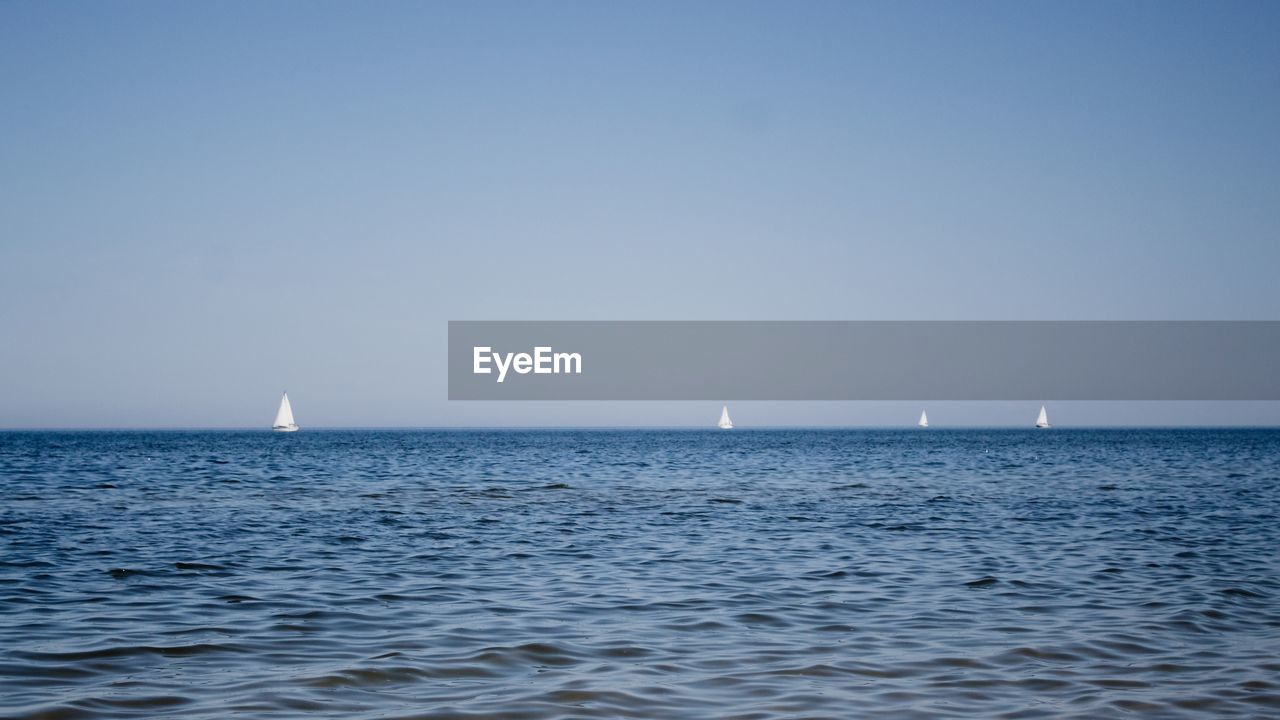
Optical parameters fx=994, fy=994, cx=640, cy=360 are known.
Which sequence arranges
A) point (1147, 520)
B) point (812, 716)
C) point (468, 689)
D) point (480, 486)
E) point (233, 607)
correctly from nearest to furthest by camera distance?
1. point (812, 716)
2. point (468, 689)
3. point (233, 607)
4. point (1147, 520)
5. point (480, 486)

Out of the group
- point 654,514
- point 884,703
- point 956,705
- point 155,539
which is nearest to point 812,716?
point 884,703

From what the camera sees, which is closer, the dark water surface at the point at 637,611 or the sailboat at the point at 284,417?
the dark water surface at the point at 637,611

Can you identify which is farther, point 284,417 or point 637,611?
point 284,417

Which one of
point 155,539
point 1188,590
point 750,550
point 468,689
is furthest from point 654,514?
point 468,689

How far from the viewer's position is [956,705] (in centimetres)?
778

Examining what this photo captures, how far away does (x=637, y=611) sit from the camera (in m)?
11.7

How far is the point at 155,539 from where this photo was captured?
18.0 metres

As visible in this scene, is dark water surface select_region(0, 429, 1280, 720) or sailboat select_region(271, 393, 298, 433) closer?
Result: dark water surface select_region(0, 429, 1280, 720)

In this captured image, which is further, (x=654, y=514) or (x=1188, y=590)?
(x=654, y=514)

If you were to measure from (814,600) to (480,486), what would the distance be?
24.1 meters

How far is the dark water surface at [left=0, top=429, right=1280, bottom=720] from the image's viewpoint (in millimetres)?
8016

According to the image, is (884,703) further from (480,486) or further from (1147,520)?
(480,486)

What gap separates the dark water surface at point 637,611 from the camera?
→ 8.02 metres

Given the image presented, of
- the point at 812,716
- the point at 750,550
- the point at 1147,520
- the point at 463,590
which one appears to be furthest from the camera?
the point at 1147,520
